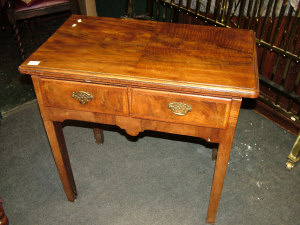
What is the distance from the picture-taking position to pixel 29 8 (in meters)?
3.07

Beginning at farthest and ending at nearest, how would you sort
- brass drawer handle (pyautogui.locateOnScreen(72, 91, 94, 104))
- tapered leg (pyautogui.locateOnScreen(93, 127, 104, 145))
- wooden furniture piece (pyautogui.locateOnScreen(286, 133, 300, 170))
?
1. tapered leg (pyautogui.locateOnScreen(93, 127, 104, 145))
2. wooden furniture piece (pyautogui.locateOnScreen(286, 133, 300, 170))
3. brass drawer handle (pyautogui.locateOnScreen(72, 91, 94, 104))

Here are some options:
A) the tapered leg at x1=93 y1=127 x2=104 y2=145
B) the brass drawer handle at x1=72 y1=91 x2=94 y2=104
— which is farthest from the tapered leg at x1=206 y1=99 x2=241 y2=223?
the tapered leg at x1=93 y1=127 x2=104 y2=145

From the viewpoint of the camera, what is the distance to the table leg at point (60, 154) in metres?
1.59

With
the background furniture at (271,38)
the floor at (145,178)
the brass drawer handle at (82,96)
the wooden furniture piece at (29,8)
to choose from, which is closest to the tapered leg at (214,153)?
the floor at (145,178)

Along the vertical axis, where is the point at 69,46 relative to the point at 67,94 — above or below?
above

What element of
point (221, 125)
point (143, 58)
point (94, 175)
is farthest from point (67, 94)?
point (94, 175)

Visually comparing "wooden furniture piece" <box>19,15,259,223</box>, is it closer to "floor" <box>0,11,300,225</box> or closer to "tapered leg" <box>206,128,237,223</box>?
Answer: "tapered leg" <box>206,128,237,223</box>

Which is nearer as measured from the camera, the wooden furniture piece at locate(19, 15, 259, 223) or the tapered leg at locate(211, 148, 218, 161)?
the wooden furniture piece at locate(19, 15, 259, 223)

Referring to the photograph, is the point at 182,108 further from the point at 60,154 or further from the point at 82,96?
the point at 60,154

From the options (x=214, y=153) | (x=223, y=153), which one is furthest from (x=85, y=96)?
(x=214, y=153)

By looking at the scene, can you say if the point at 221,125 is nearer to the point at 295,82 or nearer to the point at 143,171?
the point at 143,171

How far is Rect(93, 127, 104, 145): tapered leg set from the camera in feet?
7.54

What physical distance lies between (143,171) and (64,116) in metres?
0.85

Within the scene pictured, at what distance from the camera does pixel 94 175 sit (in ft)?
7.00
